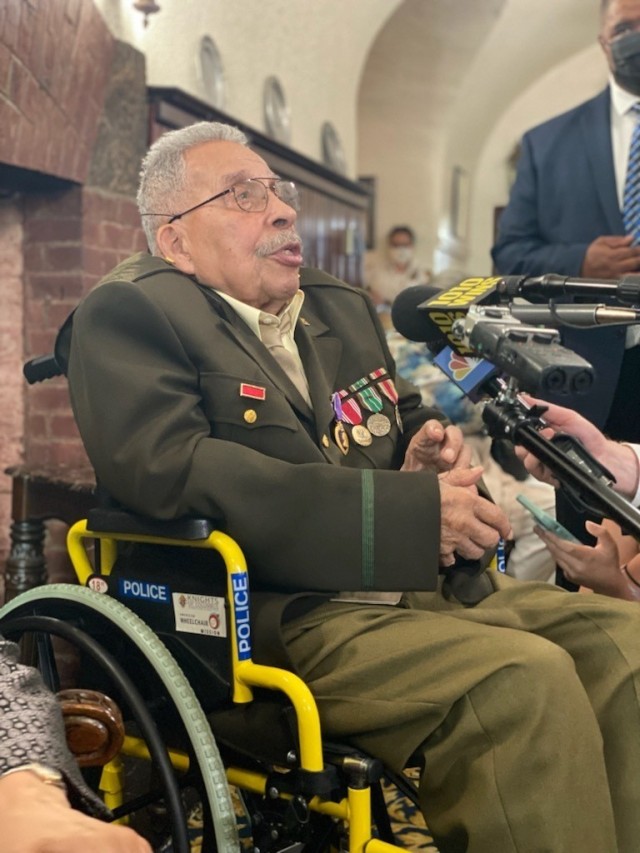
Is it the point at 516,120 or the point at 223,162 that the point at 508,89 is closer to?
the point at 516,120

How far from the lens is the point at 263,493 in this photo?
4.44 feet

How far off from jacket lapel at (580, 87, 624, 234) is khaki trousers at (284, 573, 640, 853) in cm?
119

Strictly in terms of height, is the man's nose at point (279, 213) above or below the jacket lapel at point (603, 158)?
below

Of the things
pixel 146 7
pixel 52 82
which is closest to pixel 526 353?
pixel 52 82

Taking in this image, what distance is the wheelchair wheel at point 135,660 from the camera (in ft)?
4.03

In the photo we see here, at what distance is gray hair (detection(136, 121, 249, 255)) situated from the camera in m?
1.74

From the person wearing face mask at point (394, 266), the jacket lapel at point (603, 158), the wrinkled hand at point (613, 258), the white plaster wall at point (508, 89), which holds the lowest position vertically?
the wrinkled hand at point (613, 258)

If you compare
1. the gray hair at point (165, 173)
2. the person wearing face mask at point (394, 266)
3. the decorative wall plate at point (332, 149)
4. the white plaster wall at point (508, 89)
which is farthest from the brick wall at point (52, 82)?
the person wearing face mask at point (394, 266)

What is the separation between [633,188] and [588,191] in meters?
0.12

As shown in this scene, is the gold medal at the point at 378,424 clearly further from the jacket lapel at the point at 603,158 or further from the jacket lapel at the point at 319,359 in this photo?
the jacket lapel at the point at 603,158

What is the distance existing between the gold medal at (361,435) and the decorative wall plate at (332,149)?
3594mm

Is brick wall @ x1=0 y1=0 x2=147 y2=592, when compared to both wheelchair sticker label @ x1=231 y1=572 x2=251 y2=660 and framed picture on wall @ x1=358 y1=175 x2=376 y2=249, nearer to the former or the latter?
wheelchair sticker label @ x1=231 y1=572 x2=251 y2=660

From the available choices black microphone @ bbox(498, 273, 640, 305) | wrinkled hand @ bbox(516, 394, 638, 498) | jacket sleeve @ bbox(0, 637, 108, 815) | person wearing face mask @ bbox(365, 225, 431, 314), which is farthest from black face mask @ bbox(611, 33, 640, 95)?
person wearing face mask @ bbox(365, 225, 431, 314)

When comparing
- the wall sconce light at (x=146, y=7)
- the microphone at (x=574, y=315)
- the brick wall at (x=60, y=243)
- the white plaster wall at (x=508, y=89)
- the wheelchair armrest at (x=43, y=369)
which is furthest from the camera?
the white plaster wall at (x=508, y=89)
